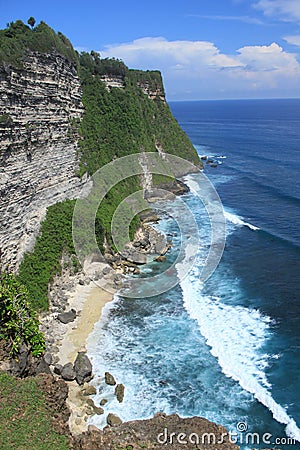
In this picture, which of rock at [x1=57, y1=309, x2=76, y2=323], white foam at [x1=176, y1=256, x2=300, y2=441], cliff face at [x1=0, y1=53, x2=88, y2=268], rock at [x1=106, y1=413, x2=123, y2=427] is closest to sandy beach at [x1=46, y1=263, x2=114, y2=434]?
rock at [x1=57, y1=309, x2=76, y2=323]

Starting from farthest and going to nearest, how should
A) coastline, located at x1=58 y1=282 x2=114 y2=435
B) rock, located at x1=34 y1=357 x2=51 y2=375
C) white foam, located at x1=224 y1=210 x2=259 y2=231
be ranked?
1. white foam, located at x1=224 y1=210 x2=259 y2=231
2. rock, located at x1=34 y1=357 x2=51 y2=375
3. coastline, located at x1=58 y1=282 x2=114 y2=435

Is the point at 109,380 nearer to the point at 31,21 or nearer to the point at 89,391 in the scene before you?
the point at 89,391

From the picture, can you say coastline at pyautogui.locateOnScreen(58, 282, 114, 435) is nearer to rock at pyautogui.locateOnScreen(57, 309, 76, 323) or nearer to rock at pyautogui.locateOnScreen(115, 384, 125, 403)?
rock at pyautogui.locateOnScreen(57, 309, 76, 323)

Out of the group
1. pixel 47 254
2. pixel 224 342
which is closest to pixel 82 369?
pixel 224 342

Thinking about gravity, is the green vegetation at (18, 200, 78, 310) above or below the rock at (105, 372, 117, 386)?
above

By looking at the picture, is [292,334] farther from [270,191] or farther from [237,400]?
[270,191]

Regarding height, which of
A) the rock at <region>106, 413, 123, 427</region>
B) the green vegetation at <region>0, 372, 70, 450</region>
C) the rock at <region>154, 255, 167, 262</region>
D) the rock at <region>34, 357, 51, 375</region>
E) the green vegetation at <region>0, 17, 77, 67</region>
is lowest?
the rock at <region>106, 413, 123, 427</region>
